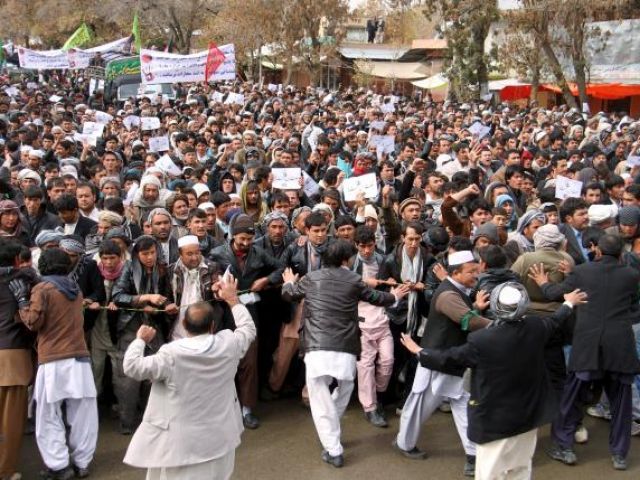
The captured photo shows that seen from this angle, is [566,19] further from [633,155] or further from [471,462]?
[471,462]

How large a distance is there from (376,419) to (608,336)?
5.97 feet

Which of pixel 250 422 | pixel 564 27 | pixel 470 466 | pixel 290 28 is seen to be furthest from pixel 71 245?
pixel 290 28

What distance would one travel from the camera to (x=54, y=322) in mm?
4801

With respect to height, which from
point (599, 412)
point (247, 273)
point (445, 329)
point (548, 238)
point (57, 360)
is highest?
point (548, 238)

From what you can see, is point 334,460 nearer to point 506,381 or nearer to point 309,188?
point 506,381

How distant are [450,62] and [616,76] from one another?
6.05m

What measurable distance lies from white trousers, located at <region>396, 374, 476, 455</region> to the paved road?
6.7 inches

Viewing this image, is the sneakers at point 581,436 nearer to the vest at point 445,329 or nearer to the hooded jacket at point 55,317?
the vest at point 445,329

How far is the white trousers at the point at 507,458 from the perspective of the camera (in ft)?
14.6

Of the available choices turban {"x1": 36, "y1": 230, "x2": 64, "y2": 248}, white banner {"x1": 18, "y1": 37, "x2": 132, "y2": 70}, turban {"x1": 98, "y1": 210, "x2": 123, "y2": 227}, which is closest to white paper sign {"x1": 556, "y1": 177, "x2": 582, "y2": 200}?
turban {"x1": 98, "y1": 210, "x2": 123, "y2": 227}

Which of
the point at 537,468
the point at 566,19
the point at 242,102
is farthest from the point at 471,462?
the point at 566,19

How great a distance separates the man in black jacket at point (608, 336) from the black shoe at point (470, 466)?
2.12ft

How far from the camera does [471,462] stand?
5.25m

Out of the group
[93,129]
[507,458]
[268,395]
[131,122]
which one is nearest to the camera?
[507,458]
